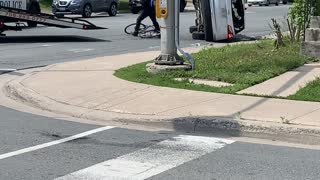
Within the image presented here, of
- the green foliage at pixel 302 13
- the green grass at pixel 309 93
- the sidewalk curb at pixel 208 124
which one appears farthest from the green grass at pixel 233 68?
the sidewalk curb at pixel 208 124

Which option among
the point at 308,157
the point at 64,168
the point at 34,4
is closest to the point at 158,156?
the point at 64,168

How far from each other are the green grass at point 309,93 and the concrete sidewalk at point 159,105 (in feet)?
0.89

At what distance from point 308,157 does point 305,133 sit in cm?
78

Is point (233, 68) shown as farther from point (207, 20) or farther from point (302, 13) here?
point (207, 20)

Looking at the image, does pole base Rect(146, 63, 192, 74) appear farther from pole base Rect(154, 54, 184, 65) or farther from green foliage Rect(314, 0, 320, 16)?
green foliage Rect(314, 0, 320, 16)

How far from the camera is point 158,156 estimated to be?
6664 millimetres

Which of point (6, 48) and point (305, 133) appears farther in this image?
point (6, 48)

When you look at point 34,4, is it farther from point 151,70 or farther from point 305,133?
point 305,133

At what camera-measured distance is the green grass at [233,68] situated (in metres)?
10.9

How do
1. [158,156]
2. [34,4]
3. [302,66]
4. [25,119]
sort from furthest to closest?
[34,4] < [302,66] < [25,119] < [158,156]

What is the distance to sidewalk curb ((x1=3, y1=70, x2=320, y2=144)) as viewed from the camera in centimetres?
746

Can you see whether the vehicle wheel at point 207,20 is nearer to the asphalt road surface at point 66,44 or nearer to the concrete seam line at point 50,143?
the asphalt road surface at point 66,44

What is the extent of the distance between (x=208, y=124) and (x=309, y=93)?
7.89ft

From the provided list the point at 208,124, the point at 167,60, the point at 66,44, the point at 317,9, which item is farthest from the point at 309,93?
the point at 66,44
